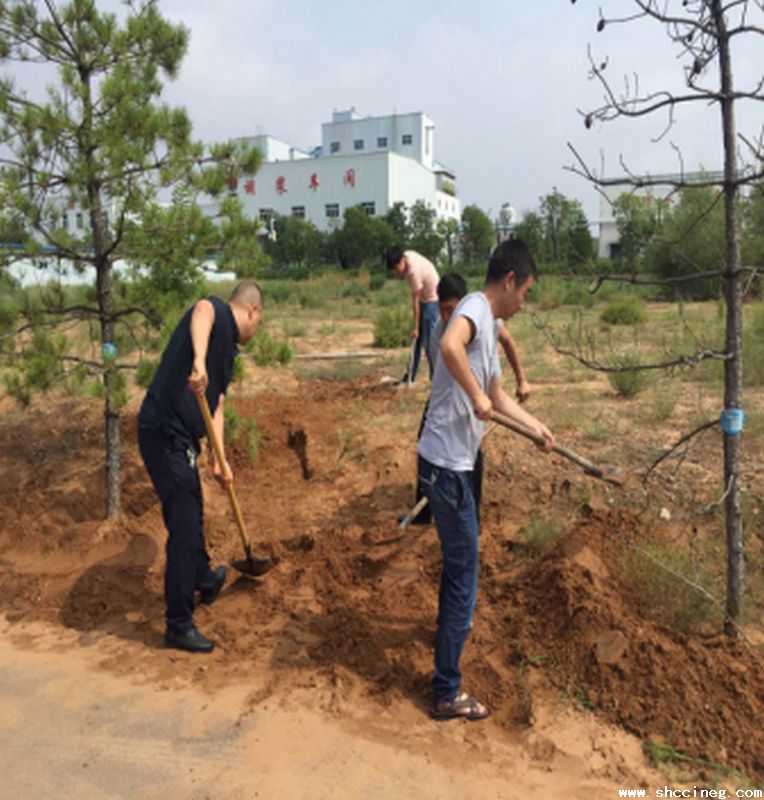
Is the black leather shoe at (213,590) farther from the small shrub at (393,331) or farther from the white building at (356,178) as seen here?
the white building at (356,178)

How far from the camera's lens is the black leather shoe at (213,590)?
381 centimetres

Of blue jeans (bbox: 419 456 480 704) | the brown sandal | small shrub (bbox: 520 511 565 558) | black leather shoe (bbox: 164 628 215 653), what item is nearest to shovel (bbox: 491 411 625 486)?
blue jeans (bbox: 419 456 480 704)

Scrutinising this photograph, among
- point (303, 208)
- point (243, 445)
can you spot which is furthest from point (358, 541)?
point (303, 208)

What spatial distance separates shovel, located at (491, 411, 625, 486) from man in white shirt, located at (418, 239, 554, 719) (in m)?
0.14

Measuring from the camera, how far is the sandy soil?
8.39 feet

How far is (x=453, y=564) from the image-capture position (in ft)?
9.07

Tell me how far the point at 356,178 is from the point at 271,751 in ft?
180

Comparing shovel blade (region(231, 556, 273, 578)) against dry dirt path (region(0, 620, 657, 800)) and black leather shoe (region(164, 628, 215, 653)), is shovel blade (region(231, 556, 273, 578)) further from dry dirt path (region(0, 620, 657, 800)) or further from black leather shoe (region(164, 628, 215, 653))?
dry dirt path (region(0, 620, 657, 800))

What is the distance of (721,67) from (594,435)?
10.3 ft

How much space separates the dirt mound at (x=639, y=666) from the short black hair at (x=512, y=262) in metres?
1.52

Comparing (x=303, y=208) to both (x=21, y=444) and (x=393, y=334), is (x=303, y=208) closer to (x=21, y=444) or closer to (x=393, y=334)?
(x=393, y=334)

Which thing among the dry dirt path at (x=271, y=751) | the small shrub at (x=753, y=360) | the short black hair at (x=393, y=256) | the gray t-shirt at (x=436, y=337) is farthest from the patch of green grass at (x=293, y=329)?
the dry dirt path at (x=271, y=751)

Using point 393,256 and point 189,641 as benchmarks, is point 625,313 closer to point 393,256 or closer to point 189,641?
point 393,256

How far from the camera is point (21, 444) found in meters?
5.87
